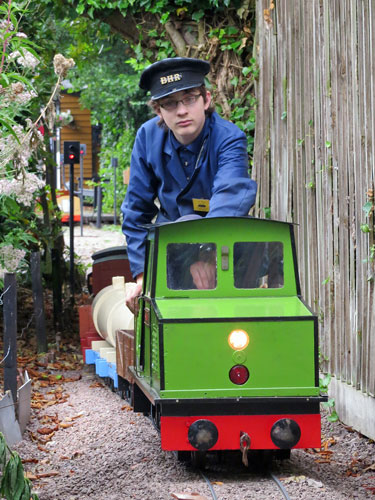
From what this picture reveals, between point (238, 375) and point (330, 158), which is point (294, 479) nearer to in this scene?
point (238, 375)

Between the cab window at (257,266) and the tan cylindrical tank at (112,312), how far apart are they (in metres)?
3.22

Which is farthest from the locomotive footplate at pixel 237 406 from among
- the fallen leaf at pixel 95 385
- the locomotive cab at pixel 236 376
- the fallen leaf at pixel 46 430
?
the fallen leaf at pixel 95 385

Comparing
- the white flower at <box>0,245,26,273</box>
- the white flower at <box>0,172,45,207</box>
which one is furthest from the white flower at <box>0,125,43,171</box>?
the white flower at <box>0,245,26,273</box>

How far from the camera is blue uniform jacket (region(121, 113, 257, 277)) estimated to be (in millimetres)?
5387

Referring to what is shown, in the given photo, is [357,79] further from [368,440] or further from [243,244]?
[368,440]

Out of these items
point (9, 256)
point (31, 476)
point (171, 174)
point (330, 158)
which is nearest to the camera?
point (31, 476)

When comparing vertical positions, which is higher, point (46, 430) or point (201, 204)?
point (201, 204)

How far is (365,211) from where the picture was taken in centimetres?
579

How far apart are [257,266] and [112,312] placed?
13.1 feet

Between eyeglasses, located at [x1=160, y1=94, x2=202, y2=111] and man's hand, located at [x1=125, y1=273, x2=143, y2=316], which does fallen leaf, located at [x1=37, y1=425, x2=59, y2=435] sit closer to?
man's hand, located at [x1=125, y1=273, x2=143, y2=316]

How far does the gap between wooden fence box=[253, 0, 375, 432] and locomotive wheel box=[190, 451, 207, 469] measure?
4.64 ft

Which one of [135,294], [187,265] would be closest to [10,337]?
[135,294]

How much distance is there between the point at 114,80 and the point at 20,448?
968 inches

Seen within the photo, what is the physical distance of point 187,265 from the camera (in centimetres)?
497
